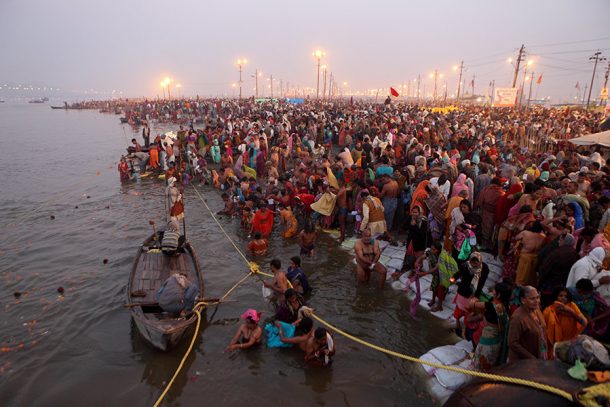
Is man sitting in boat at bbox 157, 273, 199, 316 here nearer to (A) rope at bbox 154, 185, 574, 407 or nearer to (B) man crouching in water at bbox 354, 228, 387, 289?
(A) rope at bbox 154, 185, 574, 407

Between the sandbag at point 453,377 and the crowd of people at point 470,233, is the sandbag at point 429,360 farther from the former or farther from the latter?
the crowd of people at point 470,233

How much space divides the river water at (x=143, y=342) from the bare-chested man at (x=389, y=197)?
1.69 metres

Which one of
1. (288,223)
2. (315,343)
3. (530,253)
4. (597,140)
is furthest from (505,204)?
(597,140)

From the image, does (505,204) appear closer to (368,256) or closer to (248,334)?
(368,256)

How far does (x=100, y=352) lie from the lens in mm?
→ 7234

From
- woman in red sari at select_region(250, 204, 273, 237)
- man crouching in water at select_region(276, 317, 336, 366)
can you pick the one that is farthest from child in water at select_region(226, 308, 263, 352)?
woman in red sari at select_region(250, 204, 273, 237)

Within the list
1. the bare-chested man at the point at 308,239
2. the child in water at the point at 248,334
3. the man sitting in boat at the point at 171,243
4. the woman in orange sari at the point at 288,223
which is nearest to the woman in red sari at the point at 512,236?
the bare-chested man at the point at 308,239

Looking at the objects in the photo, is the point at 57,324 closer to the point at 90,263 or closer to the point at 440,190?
the point at 90,263

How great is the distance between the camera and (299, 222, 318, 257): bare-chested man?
10109 mm

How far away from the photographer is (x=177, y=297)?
22.2 ft

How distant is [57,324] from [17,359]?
1106mm

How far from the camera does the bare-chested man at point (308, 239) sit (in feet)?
33.2

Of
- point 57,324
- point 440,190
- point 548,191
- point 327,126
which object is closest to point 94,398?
point 57,324

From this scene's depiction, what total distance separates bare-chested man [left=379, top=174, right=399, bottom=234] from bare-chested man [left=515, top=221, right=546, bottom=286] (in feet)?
13.3
